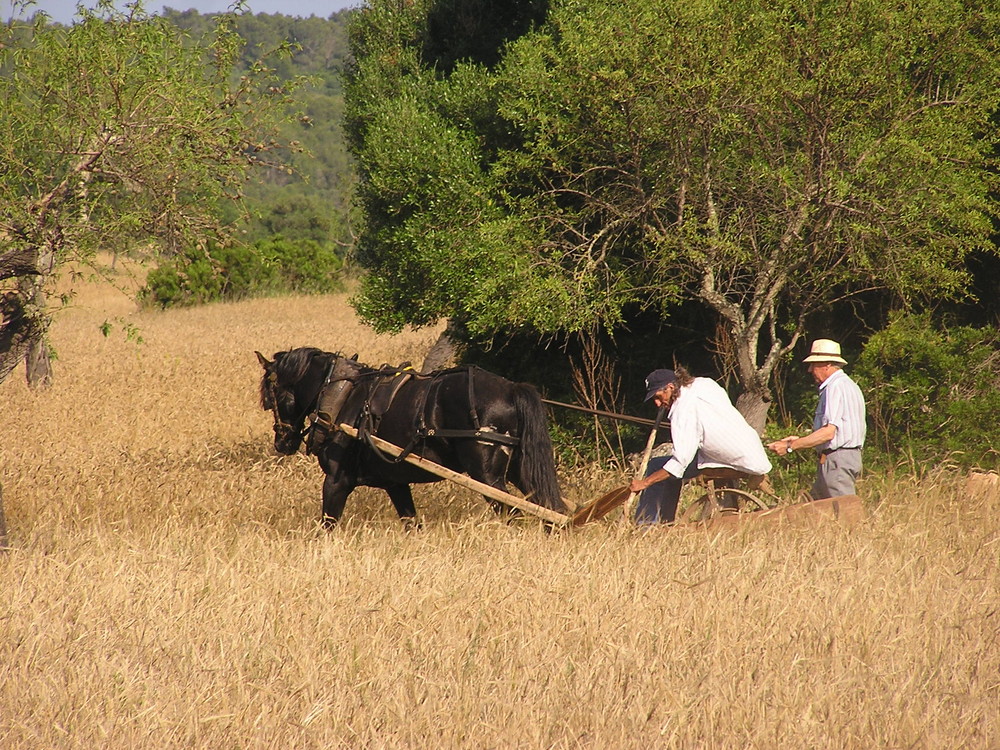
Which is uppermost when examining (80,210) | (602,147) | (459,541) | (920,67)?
(920,67)

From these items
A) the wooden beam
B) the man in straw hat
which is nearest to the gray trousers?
the man in straw hat

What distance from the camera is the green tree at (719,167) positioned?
31.7 ft

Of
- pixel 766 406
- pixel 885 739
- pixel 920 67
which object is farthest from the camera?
pixel 766 406

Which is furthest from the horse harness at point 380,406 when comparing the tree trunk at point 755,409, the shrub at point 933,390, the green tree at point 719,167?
the shrub at point 933,390

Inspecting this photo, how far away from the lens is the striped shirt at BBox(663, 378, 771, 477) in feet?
23.4

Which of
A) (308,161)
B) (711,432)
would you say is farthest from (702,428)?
(308,161)

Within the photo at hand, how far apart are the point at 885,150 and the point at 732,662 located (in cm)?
641

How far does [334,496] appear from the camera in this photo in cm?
869

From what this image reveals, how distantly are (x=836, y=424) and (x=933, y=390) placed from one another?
3.69 m

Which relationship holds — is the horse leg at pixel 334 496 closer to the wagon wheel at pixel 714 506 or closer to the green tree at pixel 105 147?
the green tree at pixel 105 147

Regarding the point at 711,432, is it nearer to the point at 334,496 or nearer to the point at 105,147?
the point at 334,496

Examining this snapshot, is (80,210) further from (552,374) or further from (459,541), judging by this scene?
(552,374)

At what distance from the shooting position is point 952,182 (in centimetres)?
996

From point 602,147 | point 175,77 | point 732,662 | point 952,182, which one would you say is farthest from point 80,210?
point 952,182
